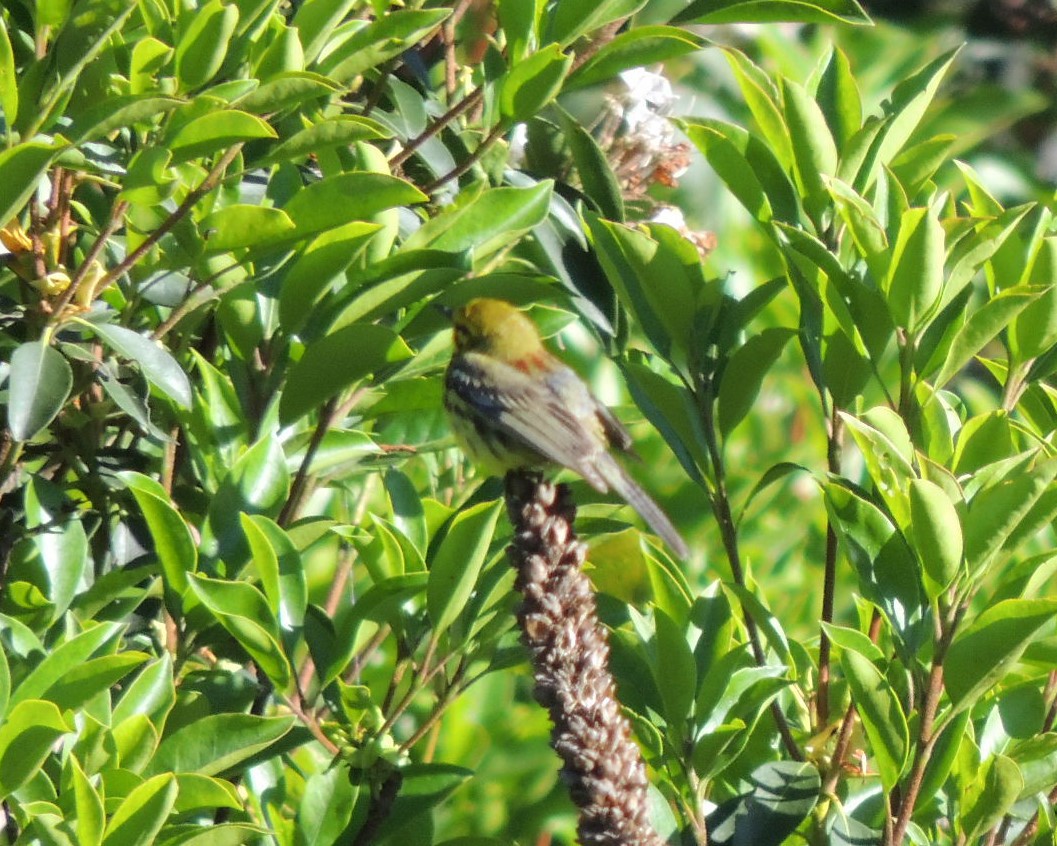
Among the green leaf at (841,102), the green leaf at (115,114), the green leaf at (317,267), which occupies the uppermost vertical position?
the green leaf at (115,114)

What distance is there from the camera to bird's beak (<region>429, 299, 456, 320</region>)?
1543 millimetres

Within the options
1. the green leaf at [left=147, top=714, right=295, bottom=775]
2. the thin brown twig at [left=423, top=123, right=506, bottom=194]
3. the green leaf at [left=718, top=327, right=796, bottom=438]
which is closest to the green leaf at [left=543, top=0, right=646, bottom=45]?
the thin brown twig at [left=423, top=123, right=506, bottom=194]

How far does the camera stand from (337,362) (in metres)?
1.41

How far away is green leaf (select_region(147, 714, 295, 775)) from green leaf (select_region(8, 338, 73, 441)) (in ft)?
0.93

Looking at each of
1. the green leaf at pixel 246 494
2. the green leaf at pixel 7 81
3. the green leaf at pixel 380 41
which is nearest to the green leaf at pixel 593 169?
the green leaf at pixel 380 41

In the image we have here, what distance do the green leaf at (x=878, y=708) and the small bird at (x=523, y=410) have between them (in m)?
0.45

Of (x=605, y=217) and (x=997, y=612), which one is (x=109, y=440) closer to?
(x=605, y=217)

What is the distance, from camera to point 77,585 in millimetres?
1451

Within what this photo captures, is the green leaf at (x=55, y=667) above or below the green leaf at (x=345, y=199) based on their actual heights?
below

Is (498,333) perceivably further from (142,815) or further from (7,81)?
(142,815)

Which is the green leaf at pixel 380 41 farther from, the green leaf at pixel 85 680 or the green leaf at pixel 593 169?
the green leaf at pixel 85 680

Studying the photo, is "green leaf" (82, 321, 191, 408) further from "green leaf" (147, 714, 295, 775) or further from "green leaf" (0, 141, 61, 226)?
"green leaf" (147, 714, 295, 775)

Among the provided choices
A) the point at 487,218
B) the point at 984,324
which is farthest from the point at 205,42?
the point at 984,324

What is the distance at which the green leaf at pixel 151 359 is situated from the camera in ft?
4.30
